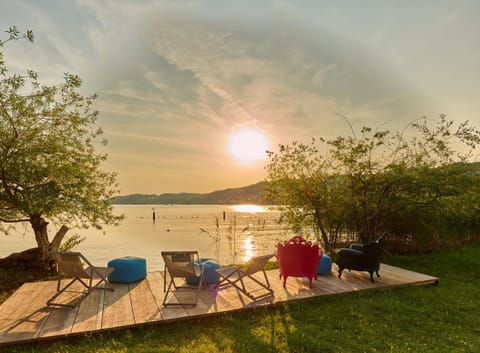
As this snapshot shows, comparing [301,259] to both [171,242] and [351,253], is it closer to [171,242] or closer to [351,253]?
[351,253]

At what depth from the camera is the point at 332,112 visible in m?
11.2

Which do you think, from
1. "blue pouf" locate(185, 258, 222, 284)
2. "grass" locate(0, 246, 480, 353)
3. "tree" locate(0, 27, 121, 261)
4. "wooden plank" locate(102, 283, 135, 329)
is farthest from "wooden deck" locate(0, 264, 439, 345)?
"tree" locate(0, 27, 121, 261)

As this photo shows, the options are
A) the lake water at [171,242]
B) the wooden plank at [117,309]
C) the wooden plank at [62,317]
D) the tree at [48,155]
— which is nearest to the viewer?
the wooden plank at [62,317]

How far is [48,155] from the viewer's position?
7133 mm

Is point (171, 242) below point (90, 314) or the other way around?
below

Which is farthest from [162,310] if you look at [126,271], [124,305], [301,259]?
[301,259]

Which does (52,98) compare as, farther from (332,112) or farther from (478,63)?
(478,63)

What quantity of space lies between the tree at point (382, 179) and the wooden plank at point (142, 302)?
585 cm

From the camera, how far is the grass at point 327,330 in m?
4.06

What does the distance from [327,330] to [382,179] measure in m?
6.38

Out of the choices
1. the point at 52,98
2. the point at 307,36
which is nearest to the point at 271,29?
the point at 307,36

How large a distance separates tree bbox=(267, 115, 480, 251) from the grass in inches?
155

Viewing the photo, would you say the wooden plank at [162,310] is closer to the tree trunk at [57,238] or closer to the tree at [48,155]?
the tree at [48,155]

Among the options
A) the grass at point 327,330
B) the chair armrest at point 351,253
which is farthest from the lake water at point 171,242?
the grass at point 327,330
